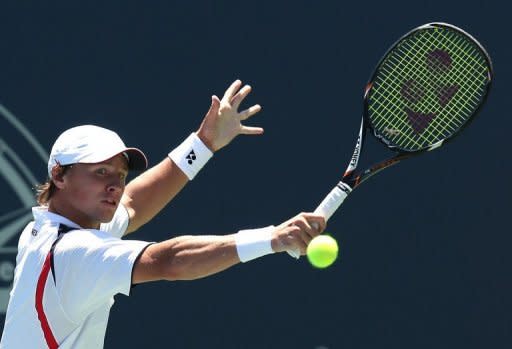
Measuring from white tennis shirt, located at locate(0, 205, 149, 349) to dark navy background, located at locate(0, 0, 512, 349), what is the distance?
2000 millimetres

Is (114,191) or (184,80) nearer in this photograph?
(114,191)

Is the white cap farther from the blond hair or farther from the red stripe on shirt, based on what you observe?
the red stripe on shirt

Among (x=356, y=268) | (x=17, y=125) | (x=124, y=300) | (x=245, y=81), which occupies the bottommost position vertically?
(x=356, y=268)

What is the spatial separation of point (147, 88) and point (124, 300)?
40.9 inches

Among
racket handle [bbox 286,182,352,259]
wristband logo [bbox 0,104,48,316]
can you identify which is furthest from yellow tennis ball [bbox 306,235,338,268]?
wristband logo [bbox 0,104,48,316]

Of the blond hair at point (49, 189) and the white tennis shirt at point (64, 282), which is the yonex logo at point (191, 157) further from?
the white tennis shirt at point (64, 282)

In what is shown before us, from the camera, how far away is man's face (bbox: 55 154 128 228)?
3217mm

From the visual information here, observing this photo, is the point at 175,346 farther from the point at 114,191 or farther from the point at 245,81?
the point at 114,191

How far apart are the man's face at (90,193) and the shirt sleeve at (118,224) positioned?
17.2 inches

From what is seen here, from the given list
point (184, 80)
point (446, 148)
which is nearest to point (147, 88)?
point (184, 80)

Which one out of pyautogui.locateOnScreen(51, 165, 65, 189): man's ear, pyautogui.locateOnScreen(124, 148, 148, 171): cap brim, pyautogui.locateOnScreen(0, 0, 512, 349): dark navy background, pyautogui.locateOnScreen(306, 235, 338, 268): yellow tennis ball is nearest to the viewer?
pyautogui.locateOnScreen(306, 235, 338, 268): yellow tennis ball

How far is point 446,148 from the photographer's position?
516cm

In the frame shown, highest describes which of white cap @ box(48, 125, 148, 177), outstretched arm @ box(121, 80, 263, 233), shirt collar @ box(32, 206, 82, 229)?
white cap @ box(48, 125, 148, 177)

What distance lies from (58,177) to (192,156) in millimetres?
703
